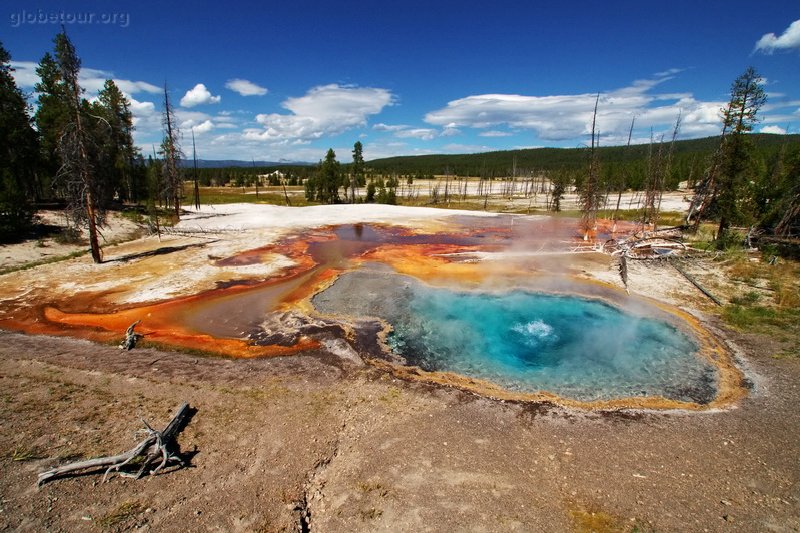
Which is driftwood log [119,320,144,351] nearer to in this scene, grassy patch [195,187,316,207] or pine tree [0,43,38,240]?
pine tree [0,43,38,240]

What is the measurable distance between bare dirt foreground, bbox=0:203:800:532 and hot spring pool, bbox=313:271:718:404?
132 centimetres

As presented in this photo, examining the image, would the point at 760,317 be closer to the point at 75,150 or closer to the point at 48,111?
the point at 75,150

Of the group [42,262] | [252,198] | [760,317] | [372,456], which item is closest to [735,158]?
[760,317]

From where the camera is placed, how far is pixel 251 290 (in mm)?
17656

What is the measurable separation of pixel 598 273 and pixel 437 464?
16872 millimetres

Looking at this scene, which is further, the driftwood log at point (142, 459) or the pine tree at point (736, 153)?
the pine tree at point (736, 153)

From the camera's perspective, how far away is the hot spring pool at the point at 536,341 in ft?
34.5

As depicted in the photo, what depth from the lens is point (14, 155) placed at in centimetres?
2794

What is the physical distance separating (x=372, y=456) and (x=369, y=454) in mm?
92

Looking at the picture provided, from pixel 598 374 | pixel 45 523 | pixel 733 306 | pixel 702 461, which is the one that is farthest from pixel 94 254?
pixel 733 306

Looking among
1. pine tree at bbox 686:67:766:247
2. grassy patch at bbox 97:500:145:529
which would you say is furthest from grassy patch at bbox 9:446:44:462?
pine tree at bbox 686:67:766:247

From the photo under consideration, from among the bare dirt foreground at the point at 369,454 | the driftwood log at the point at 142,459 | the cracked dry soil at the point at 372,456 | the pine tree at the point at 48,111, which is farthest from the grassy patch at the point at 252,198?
the driftwood log at the point at 142,459

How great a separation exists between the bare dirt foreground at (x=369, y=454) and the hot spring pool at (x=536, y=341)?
1.32 metres

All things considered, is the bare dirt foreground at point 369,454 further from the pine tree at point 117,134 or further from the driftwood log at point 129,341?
the pine tree at point 117,134
